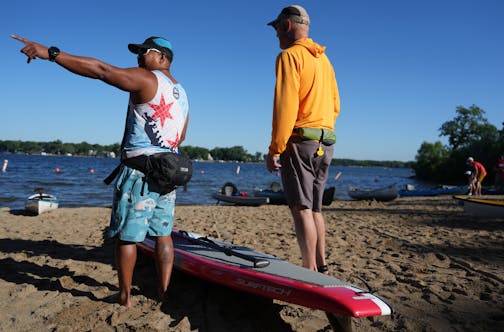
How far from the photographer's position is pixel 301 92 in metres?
3.34

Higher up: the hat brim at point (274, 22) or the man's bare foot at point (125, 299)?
the hat brim at point (274, 22)

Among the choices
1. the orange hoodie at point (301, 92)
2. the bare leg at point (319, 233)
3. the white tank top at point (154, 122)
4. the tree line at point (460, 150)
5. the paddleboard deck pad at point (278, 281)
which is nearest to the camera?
the paddleboard deck pad at point (278, 281)

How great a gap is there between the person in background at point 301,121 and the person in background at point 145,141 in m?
0.88

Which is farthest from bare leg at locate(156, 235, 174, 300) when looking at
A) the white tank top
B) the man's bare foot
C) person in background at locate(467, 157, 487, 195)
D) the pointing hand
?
person in background at locate(467, 157, 487, 195)

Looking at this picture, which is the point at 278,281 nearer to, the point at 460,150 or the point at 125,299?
the point at 125,299

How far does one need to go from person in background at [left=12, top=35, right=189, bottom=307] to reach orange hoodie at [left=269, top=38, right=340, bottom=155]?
843mm

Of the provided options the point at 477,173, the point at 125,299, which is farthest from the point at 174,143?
the point at 477,173

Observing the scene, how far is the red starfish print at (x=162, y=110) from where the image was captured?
2.90 m

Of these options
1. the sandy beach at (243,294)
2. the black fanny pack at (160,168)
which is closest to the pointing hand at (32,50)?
the black fanny pack at (160,168)

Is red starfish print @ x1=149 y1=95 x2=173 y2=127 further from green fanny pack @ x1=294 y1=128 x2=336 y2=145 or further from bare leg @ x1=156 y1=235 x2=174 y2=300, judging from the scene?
green fanny pack @ x1=294 y1=128 x2=336 y2=145

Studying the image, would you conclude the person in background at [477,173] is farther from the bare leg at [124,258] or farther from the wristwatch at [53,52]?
the wristwatch at [53,52]

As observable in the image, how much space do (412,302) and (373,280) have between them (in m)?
0.70

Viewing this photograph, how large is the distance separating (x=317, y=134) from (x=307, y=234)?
89cm

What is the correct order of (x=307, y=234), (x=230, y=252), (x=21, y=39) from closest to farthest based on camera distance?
(x=21, y=39), (x=307, y=234), (x=230, y=252)
